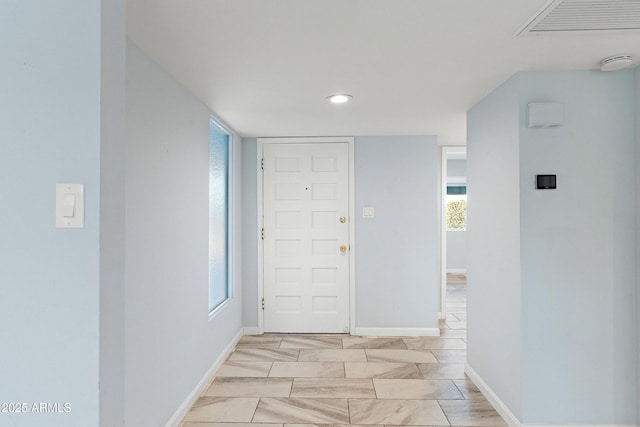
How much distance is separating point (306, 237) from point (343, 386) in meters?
1.76

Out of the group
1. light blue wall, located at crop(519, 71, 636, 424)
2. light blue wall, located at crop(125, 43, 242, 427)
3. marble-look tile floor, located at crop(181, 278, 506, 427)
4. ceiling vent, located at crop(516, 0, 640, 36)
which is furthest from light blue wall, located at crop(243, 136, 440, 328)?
ceiling vent, located at crop(516, 0, 640, 36)

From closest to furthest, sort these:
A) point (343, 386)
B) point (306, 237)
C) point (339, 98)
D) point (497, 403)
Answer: point (497, 403) → point (339, 98) → point (343, 386) → point (306, 237)

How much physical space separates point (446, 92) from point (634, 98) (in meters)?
1.08

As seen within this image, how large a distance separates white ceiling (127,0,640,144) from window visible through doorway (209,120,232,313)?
56cm

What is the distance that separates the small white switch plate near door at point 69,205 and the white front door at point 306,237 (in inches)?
132

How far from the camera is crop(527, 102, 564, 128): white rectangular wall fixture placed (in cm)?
228

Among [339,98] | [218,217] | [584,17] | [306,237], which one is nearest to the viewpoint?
[584,17]

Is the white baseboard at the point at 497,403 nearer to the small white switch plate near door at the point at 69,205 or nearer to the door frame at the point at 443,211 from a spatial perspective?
the door frame at the point at 443,211

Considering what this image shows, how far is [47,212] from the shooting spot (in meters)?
1.02

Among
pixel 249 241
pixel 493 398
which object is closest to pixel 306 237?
pixel 249 241

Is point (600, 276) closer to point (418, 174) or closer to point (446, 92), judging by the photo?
point (446, 92)

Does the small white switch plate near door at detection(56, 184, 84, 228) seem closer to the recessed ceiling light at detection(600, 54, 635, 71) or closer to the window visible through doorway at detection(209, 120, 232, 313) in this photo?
the window visible through doorway at detection(209, 120, 232, 313)

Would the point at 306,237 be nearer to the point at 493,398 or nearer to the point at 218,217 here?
the point at 218,217

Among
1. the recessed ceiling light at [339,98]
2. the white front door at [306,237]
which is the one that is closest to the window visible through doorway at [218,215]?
the white front door at [306,237]
